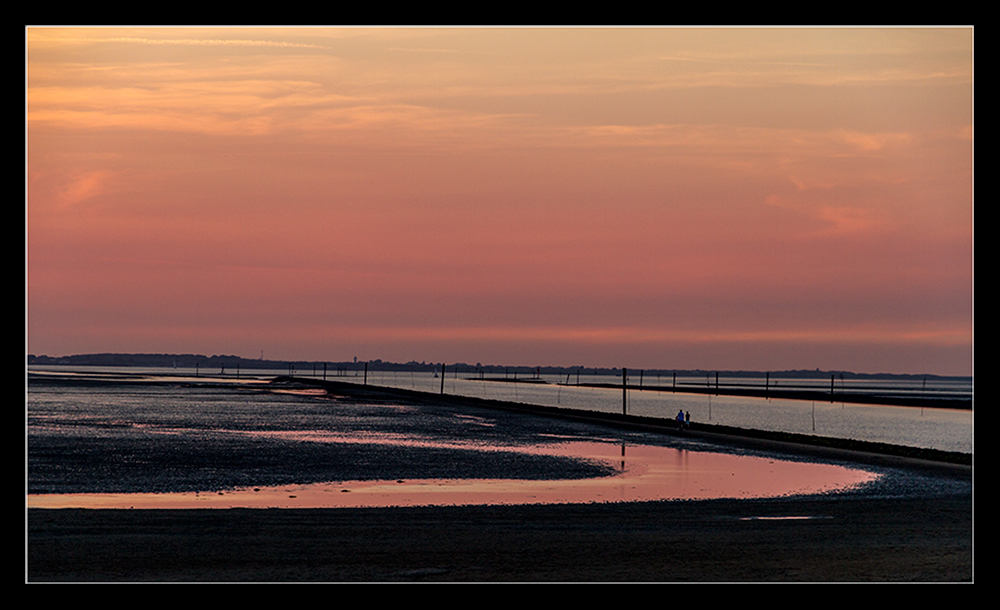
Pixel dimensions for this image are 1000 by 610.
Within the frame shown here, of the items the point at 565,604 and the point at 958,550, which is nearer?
the point at 565,604

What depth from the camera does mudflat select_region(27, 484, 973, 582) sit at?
1303 cm

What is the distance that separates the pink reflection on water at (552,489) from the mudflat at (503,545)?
6.10 feet

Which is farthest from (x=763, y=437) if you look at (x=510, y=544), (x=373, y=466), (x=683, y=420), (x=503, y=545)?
(x=503, y=545)

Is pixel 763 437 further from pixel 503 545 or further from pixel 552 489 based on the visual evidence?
pixel 503 545

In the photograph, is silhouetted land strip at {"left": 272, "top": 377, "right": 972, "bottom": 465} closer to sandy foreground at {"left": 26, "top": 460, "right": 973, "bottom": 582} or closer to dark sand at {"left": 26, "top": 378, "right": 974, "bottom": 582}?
dark sand at {"left": 26, "top": 378, "right": 974, "bottom": 582}

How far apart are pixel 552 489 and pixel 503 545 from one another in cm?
908

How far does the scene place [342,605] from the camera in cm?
1051

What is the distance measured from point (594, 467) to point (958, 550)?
1564cm

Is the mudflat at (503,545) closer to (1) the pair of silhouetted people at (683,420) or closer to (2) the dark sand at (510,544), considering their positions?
(2) the dark sand at (510,544)

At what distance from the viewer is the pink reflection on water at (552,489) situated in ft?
67.8

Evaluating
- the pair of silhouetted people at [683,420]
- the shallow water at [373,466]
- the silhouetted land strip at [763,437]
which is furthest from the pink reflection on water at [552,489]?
the pair of silhouetted people at [683,420]
